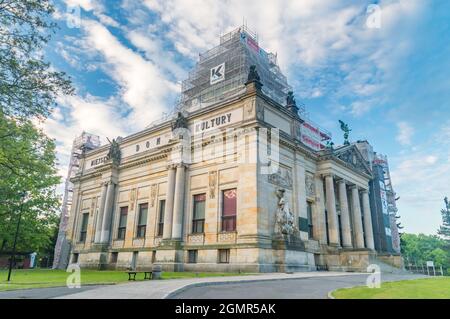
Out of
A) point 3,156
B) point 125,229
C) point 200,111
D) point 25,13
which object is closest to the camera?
point 25,13

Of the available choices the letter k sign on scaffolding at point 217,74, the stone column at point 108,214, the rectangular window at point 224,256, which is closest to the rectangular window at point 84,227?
the stone column at point 108,214

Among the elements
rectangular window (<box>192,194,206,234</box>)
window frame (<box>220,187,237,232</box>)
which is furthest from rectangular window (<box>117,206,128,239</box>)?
window frame (<box>220,187,237,232</box>)

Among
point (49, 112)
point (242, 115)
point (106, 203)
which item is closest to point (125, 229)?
point (106, 203)

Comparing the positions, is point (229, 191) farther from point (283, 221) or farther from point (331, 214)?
point (331, 214)

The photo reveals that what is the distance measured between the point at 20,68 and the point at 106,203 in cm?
2880

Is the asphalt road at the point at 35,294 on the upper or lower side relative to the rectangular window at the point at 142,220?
lower

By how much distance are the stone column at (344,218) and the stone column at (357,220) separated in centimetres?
251

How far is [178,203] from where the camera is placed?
3319 centimetres

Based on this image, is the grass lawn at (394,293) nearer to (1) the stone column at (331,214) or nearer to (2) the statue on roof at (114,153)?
(1) the stone column at (331,214)

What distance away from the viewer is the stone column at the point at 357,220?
41625 millimetres

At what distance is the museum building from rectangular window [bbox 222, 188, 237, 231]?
0.12 m

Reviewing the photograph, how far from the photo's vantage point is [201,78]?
159 feet
